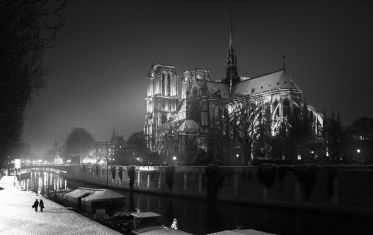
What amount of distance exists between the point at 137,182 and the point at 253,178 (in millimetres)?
25161

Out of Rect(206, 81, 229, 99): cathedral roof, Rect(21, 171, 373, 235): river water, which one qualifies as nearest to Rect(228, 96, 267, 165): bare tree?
Rect(21, 171, 373, 235): river water

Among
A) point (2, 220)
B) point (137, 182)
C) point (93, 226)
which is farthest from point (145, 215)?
point (137, 182)

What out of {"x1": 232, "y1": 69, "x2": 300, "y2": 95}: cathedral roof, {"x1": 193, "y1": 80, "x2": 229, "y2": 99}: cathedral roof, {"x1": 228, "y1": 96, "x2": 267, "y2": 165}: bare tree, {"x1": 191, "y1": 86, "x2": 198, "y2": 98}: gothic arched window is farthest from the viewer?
{"x1": 191, "y1": 86, "x2": 198, "y2": 98}: gothic arched window

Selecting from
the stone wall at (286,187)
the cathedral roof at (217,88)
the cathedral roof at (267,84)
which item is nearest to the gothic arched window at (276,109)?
the cathedral roof at (267,84)

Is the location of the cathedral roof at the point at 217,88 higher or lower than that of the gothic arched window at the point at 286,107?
higher

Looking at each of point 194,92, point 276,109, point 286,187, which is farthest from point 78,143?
point 286,187

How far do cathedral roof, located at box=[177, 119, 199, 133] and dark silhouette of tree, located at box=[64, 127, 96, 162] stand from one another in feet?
213

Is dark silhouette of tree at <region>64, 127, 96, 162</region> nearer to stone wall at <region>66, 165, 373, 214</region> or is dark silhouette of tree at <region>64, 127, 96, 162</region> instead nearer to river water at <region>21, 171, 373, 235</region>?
stone wall at <region>66, 165, 373, 214</region>

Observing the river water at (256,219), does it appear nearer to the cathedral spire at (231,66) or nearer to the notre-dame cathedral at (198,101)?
the notre-dame cathedral at (198,101)

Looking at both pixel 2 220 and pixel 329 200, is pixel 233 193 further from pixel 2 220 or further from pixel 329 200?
pixel 2 220

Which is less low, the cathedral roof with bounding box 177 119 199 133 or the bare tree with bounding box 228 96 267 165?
the cathedral roof with bounding box 177 119 199 133

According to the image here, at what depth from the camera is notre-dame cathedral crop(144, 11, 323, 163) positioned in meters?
85.2

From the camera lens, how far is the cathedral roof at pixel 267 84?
91.4 m

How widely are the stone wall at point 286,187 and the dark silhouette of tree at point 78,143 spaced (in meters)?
96.3
